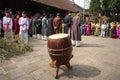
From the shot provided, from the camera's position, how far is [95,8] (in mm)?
35562

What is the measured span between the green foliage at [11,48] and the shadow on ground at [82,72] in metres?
2.35

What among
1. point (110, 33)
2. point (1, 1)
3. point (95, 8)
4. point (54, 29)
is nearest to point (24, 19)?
point (54, 29)

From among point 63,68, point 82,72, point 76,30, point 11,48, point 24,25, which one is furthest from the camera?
point 76,30

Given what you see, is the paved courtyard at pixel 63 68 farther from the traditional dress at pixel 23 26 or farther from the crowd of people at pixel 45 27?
the crowd of people at pixel 45 27

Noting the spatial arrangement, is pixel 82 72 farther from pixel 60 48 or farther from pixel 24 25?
pixel 24 25

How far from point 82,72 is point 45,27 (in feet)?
24.0

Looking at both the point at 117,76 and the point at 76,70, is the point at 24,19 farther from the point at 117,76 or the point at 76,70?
the point at 117,76

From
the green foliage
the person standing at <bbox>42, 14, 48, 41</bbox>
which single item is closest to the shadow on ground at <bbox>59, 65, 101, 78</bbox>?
the green foliage

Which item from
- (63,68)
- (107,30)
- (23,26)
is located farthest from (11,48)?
(107,30)

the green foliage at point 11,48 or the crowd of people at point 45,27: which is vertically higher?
the crowd of people at point 45,27

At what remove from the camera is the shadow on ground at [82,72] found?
6.39 metres

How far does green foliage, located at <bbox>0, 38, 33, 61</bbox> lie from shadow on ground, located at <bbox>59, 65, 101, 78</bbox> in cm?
235

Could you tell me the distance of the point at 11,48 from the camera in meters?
8.66

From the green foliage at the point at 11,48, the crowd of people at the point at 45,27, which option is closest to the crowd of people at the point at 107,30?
the crowd of people at the point at 45,27
